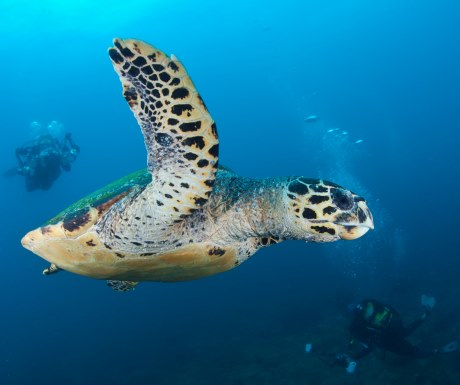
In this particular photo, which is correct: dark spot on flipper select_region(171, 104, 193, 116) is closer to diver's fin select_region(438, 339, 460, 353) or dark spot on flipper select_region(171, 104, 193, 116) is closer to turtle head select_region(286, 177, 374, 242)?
turtle head select_region(286, 177, 374, 242)

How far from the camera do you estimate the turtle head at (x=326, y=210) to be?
6.77 ft

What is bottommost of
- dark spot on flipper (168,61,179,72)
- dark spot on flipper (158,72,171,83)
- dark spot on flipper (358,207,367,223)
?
dark spot on flipper (358,207,367,223)

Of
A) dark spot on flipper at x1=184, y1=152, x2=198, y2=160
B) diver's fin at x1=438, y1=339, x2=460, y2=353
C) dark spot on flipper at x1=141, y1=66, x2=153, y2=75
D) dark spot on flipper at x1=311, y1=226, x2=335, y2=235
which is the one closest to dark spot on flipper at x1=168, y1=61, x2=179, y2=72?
dark spot on flipper at x1=141, y1=66, x2=153, y2=75

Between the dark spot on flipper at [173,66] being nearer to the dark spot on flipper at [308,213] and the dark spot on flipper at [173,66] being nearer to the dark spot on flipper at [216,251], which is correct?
the dark spot on flipper at [308,213]

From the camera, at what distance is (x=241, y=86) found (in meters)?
116

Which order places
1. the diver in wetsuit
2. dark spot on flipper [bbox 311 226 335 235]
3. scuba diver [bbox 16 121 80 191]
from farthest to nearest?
1. scuba diver [bbox 16 121 80 191]
2. the diver in wetsuit
3. dark spot on flipper [bbox 311 226 335 235]

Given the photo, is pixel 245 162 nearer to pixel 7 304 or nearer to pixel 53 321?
Result: pixel 7 304

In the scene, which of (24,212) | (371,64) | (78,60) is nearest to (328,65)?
(371,64)

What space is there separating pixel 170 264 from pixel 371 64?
5048 inches

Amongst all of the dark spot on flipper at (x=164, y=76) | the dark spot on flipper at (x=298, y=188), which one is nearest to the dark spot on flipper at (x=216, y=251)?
the dark spot on flipper at (x=298, y=188)

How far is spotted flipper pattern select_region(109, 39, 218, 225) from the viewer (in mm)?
1782

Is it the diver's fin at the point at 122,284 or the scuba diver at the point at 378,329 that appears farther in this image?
the scuba diver at the point at 378,329

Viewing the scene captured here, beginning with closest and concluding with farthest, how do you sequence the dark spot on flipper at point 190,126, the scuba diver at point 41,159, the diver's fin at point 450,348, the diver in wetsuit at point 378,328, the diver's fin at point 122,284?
the dark spot on flipper at point 190,126 < the diver's fin at point 122,284 < the diver in wetsuit at point 378,328 < the diver's fin at point 450,348 < the scuba diver at point 41,159

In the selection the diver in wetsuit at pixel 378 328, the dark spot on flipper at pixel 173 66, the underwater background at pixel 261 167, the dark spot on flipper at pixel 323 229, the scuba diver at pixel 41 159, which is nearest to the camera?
the dark spot on flipper at pixel 173 66
